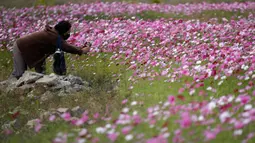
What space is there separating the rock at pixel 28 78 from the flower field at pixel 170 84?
4.61 ft

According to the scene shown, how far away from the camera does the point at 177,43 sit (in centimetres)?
981

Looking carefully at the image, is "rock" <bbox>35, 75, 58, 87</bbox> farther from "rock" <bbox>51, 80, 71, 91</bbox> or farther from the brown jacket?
the brown jacket

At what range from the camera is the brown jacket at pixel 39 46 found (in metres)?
8.26

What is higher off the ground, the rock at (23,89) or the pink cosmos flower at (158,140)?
the pink cosmos flower at (158,140)

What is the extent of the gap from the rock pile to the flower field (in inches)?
35.1

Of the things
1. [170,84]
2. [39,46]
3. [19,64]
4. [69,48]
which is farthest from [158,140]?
[19,64]

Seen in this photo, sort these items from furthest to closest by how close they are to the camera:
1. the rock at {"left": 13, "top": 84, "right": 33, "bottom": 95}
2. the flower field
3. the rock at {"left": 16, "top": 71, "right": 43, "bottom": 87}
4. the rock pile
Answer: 1. the rock at {"left": 16, "top": 71, "right": 43, "bottom": 87}
2. the rock at {"left": 13, "top": 84, "right": 33, "bottom": 95}
3. the rock pile
4. the flower field

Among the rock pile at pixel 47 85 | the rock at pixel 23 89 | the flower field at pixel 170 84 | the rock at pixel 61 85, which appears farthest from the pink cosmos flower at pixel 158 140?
the rock at pixel 23 89

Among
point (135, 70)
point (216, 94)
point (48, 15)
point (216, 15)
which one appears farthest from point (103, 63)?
point (216, 15)

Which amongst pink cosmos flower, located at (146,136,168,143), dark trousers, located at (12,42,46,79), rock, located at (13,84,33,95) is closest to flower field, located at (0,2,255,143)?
pink cosmos flower, located at (146,136,168,143)

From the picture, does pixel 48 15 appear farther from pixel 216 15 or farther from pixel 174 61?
pixel 174 61

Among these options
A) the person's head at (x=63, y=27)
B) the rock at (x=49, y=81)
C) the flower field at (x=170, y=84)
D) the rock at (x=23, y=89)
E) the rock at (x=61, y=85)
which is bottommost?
the rock at (x=23, y=89)

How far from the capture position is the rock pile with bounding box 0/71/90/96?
7895 mm

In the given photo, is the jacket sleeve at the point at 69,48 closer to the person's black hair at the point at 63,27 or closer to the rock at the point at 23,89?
the person's black hair at the point at 63,27
